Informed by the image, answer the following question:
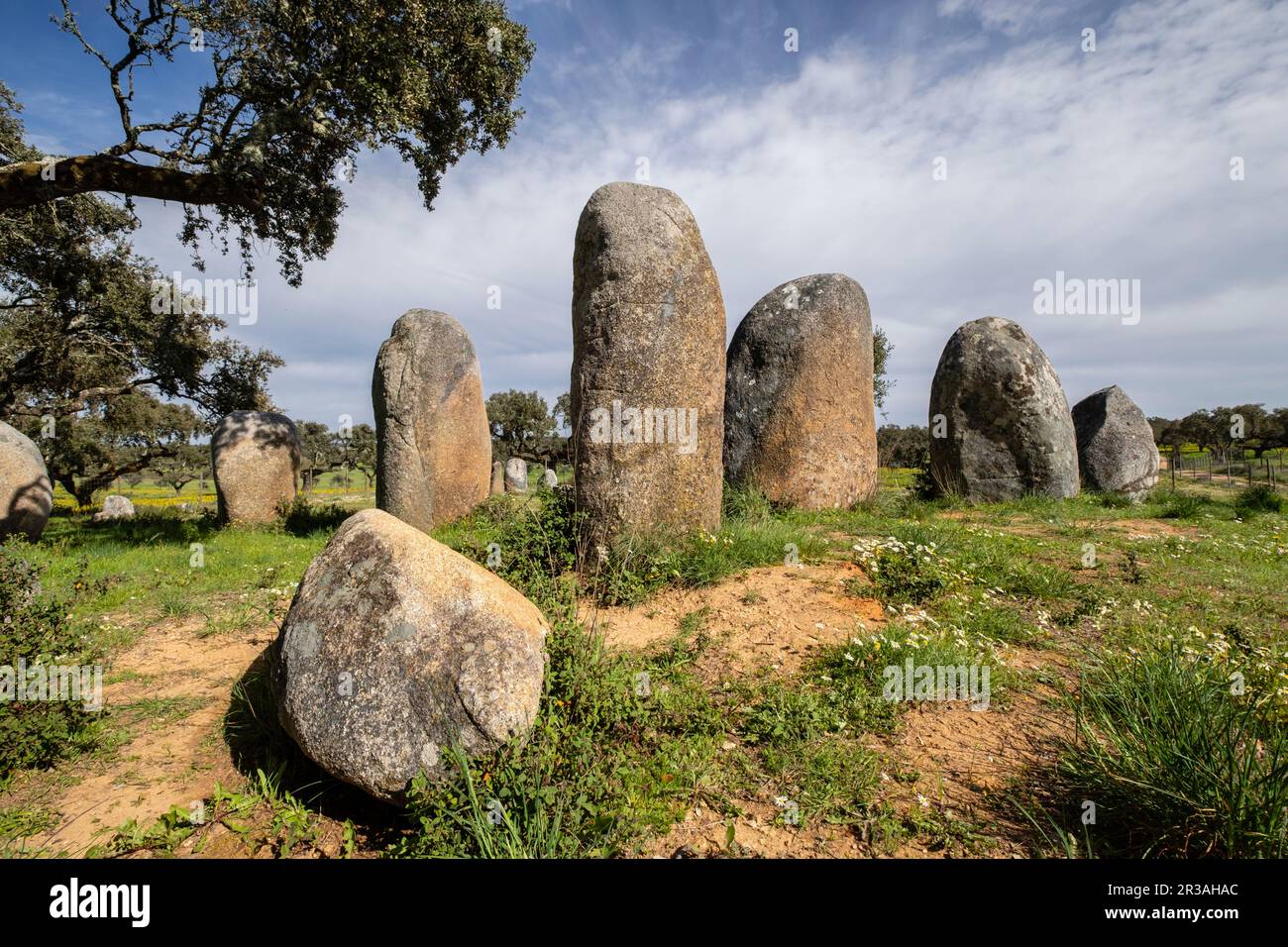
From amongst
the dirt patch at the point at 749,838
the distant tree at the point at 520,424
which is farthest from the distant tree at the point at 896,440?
the dirt patch at the point at 749,838

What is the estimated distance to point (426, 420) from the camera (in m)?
9.89

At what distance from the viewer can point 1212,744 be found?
2412mm

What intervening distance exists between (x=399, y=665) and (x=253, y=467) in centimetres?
1069

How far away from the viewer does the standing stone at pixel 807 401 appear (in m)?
8.08

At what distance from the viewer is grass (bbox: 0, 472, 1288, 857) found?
2.49m

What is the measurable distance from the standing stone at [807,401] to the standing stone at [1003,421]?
2.65 m

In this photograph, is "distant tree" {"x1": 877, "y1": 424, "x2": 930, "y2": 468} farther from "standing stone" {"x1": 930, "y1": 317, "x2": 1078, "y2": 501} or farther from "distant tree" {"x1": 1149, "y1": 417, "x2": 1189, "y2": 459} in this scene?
"standing stone" {"x1": 930, "y1": 317, "x2": 1078, "y2": 501}

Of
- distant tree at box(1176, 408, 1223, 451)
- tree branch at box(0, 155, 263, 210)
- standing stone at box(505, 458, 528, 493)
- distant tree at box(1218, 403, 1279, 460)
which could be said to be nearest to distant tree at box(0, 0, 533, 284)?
tree branch at box(0, 155, 263, 210)

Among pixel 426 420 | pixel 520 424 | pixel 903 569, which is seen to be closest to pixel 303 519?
pixel 426 420

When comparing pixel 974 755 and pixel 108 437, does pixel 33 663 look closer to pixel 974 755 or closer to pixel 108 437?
pixel 974 755

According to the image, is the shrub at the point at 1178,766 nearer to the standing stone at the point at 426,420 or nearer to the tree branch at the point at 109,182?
the standing stone at the point at 426,420

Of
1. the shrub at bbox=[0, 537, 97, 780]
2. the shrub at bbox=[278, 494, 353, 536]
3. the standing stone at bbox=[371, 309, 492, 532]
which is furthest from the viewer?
the shrub at bbox=[278, 494, 353, 536]

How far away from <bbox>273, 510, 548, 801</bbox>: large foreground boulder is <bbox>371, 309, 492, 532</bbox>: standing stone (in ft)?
22.7
